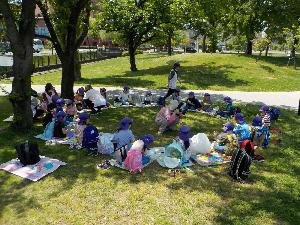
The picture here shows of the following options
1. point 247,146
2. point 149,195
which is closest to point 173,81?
point 247,146

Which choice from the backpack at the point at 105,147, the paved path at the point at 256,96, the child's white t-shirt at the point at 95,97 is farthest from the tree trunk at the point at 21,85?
the paved path at the point at 256,96

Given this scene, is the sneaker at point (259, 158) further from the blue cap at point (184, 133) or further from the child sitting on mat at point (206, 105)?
the child sitting on mat at point (206, 105)

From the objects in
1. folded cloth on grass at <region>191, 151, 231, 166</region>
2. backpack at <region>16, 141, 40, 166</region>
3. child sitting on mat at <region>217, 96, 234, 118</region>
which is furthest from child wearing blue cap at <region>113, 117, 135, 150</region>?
child sitting on mat at <region>217, 96, 234, 118</region>

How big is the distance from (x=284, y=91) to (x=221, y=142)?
1274 centimetres

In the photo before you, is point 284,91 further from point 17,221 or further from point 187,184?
point 17,221

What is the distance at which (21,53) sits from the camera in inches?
463

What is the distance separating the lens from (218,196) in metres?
7.94

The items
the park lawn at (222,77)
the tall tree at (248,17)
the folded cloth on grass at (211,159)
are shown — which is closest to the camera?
the folded cloth on grass at (211,159)

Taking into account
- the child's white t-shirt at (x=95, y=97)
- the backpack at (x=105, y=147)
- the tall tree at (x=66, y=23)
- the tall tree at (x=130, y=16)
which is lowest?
the backpack at (x=105, y=147)

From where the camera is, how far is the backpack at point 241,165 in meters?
8.62

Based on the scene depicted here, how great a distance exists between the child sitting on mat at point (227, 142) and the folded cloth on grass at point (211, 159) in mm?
220

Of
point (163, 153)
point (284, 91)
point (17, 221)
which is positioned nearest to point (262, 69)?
point (284, 91)

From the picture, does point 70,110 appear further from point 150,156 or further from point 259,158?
point 259,158

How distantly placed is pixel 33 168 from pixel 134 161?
8.63 feet
